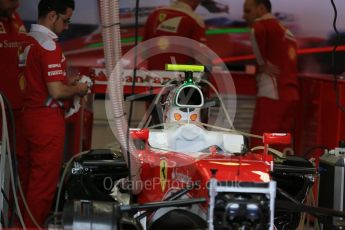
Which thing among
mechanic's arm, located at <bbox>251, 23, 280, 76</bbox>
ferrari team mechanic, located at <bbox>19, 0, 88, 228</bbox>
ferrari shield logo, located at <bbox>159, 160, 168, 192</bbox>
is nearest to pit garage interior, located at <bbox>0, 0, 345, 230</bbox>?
ferrari shield logo, located at <bbox>159, 160, 168, 192</bbox>

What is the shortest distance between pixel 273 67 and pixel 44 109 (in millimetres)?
2828

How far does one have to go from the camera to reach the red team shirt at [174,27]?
7.43 metres

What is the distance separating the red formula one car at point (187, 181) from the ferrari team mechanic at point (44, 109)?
3.16 ft

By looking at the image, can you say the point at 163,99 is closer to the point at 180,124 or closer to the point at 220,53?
the point at 180,124

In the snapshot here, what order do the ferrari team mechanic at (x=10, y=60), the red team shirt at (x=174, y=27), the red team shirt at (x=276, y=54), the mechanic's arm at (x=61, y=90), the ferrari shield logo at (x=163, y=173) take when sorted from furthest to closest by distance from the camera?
the red team shirt at (x=276, y=54), the red team shirt at (x=174, y=27), the ferrari team mechanic at (x=10, y=60), the mechanic's arm at (x=61, y=90), the ferrari shield logo at (x=163, y=173)

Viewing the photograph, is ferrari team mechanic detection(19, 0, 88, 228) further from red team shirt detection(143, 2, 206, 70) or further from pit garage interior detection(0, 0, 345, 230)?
red team shirt detection(143, 2, 206, 70)

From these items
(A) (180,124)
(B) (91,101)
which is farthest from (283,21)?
(A) (180,124)

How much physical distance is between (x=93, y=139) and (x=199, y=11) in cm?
240

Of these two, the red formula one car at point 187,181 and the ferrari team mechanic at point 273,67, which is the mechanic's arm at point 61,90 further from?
the ferrari team mechanic at point 273,67

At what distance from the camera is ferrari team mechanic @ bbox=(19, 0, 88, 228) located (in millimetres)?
5715

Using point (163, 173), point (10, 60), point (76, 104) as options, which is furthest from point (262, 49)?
point (163, 173)

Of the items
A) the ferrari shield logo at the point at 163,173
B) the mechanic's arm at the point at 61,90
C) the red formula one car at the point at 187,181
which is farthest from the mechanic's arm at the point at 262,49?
the ferrari shield logo at the point at 163,173

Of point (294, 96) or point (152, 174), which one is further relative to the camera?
point (294, 96)

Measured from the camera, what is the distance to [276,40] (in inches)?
302
